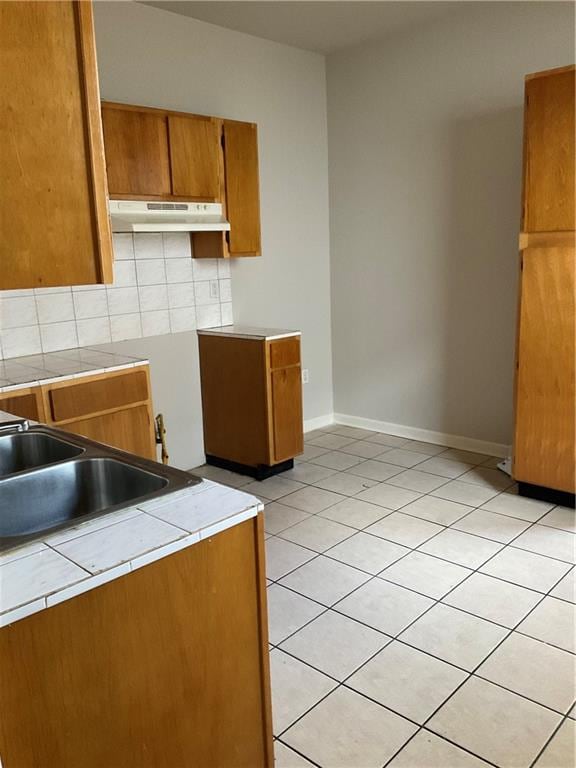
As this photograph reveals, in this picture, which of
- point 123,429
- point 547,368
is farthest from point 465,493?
point 123,429

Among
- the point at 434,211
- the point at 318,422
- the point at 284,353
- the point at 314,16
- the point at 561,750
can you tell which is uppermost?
the point at 314,16

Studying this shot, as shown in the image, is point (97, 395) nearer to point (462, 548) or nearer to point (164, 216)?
point (164, 216)

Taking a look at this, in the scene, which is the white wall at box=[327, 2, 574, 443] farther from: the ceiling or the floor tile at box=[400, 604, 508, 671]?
the floor tile at box=[400, 604, 508, 671]

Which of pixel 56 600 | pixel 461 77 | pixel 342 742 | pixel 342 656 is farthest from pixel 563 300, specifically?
pixel 56 600

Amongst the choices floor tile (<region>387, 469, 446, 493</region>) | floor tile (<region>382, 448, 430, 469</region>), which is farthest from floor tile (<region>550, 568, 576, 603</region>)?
floor tile (<region>382, 448, 430, 469</region>)

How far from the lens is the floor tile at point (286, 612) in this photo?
7.73ft

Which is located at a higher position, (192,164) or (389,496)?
(192,164)

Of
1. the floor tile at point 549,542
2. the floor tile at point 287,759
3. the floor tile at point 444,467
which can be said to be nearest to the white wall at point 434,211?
the floor tile at point 444,467

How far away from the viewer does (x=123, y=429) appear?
304cm

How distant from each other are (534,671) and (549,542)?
37.8 inches

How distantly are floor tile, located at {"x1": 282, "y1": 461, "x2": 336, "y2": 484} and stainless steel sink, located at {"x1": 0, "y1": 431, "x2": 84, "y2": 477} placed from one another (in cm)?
221

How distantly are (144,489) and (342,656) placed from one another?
1.14 m

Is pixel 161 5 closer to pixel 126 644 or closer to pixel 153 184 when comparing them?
pixel 153 184

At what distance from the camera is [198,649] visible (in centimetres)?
124
